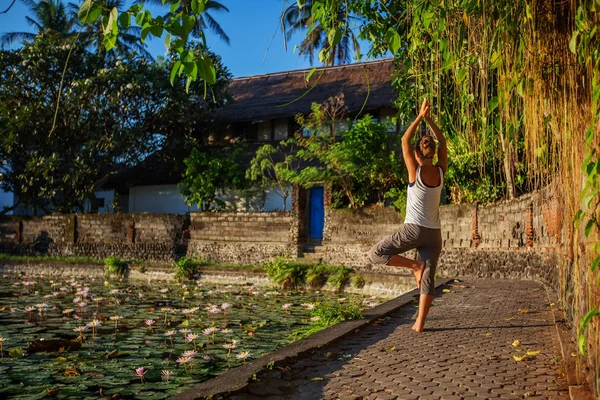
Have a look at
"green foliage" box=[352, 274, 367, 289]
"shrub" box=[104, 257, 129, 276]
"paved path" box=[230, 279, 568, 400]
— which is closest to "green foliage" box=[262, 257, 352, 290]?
"green foliage" box=[352, 274, 367, 289]

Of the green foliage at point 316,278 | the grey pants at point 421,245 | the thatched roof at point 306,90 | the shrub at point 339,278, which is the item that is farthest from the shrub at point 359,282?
the thatched roof at point 306,90

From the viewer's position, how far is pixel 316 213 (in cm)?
1842

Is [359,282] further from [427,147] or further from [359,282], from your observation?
[427,147]

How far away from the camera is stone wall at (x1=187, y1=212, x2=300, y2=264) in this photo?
→ 1656 centimetres

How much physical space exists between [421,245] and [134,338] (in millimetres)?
3099

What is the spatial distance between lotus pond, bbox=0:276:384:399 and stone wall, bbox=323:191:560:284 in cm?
301

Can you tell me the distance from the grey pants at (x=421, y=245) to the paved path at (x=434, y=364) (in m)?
0.52

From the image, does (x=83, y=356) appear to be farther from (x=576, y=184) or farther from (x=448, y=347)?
(x=576, y=184)

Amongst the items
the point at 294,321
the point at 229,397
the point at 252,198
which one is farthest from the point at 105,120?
the point at 229,397

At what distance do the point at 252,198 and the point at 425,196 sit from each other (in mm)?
15464

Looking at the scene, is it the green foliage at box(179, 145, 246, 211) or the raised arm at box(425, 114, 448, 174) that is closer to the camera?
the raised arm at box(425, 114, 448, 174)

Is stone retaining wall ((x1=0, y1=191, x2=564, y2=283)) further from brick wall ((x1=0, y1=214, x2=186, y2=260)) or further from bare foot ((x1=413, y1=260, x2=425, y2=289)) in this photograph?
bare foot ((x1=413, y1=260, x2=425, y2=289))

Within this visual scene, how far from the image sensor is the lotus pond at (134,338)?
4234 millimetres

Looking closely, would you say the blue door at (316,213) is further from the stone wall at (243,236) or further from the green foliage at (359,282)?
the green foliage at (359,282)
